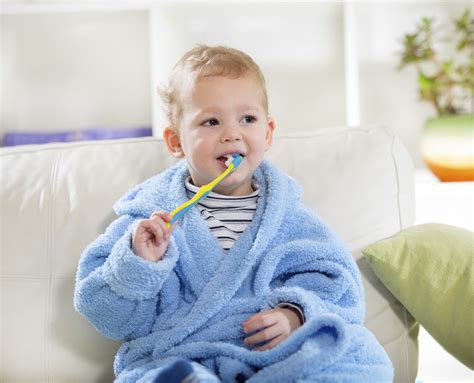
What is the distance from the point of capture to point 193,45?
8.68ft

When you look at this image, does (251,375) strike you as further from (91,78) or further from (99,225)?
Result: (91,78)

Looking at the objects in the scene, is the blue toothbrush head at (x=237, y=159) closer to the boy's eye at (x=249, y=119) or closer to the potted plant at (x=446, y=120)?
the boy's eye at (x=249, y=119)

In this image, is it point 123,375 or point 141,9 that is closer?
point 123,375

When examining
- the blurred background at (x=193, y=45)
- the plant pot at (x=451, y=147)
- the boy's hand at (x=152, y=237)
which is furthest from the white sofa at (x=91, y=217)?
the blurred background at (x=193, y=45)

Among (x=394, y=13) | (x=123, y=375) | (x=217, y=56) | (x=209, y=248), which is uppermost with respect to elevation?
(x=394, y=13)

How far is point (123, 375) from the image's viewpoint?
119 centimetres

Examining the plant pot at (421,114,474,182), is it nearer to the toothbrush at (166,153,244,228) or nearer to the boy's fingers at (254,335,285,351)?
the toothbrush at (166,153,244,228)

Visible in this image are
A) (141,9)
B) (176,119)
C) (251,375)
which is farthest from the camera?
(141,9)

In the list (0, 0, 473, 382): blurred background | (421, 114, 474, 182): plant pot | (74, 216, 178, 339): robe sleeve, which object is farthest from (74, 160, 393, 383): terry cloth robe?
(0, 0, 473, 382): blurred background

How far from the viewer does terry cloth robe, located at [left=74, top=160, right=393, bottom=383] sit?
3.62ft

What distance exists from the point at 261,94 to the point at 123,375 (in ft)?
1.81

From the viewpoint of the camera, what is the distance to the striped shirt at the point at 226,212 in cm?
132

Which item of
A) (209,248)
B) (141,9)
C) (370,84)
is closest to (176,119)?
(209,248)

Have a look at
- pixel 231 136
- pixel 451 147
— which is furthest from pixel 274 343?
pixel 451 147
